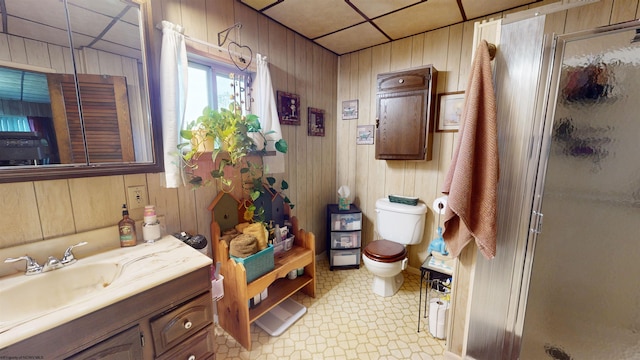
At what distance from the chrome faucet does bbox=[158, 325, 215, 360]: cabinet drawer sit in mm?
582

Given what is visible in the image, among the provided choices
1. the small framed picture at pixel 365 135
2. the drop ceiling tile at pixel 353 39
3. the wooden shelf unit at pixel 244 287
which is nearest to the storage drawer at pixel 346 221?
Result: the wooden shelf unit at pixel 244 287

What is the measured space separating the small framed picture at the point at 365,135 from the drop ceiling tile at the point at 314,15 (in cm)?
95

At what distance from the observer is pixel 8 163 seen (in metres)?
0.93

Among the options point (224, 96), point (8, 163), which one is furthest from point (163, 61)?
point (8, 163)

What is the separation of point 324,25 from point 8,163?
2.05 meters

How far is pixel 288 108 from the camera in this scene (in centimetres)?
209

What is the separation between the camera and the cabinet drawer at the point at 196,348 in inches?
39.3

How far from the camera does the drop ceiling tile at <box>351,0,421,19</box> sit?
1.63m

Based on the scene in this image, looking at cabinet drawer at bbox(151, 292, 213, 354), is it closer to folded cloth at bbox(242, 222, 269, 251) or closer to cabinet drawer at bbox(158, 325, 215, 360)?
cabinet drawer at bbox(158, 325, 215, 360)

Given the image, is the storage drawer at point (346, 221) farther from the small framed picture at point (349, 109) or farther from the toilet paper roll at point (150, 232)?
the toilet paper roll at point (150, 232)

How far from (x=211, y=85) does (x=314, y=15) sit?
37.9 inches

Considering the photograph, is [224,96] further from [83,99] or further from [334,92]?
[334,92]

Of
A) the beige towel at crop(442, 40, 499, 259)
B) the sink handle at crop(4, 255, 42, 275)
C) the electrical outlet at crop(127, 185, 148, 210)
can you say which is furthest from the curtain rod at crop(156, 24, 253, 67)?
the beige towel at crop(442, 40, 499, 259)

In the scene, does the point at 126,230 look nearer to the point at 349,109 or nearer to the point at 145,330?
the point at 145,330
